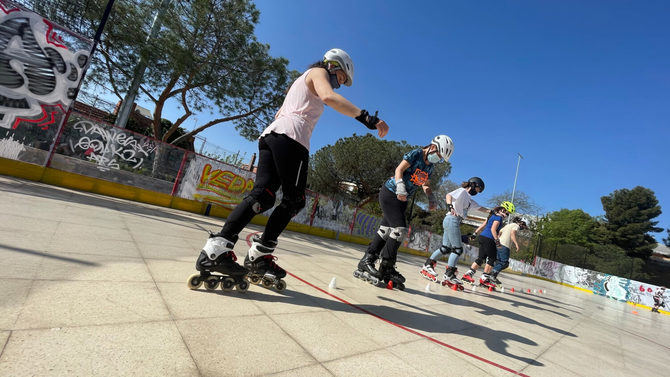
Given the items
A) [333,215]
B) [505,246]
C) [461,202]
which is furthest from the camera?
[333,215]

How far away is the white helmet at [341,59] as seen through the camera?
2484 mm

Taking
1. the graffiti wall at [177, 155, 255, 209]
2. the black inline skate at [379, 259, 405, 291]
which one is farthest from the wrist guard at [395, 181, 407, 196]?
the graffiti wall at [177, 155, 255, 209]

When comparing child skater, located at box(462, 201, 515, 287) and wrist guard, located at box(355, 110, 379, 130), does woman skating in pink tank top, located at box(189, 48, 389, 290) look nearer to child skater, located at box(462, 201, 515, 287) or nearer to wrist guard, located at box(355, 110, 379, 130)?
wrist guard, located at box(355, 110, 379, 130)

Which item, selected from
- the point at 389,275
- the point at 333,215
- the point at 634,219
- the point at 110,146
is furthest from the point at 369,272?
the point at 634,219

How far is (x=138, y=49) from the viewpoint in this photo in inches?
496

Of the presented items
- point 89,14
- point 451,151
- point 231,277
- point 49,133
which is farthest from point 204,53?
point 231,277

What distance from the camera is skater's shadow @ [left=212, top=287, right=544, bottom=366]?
2244 millimetres

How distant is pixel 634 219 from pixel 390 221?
54.1 m

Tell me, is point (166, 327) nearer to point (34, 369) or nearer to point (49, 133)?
point (34, 369)

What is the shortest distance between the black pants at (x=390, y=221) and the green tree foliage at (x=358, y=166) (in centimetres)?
1916

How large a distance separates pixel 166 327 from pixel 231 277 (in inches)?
31.7

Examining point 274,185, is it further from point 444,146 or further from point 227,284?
point 444,146

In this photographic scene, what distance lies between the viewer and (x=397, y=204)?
3.96 m

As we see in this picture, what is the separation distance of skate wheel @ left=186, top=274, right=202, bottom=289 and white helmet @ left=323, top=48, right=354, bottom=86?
81.1 inches
